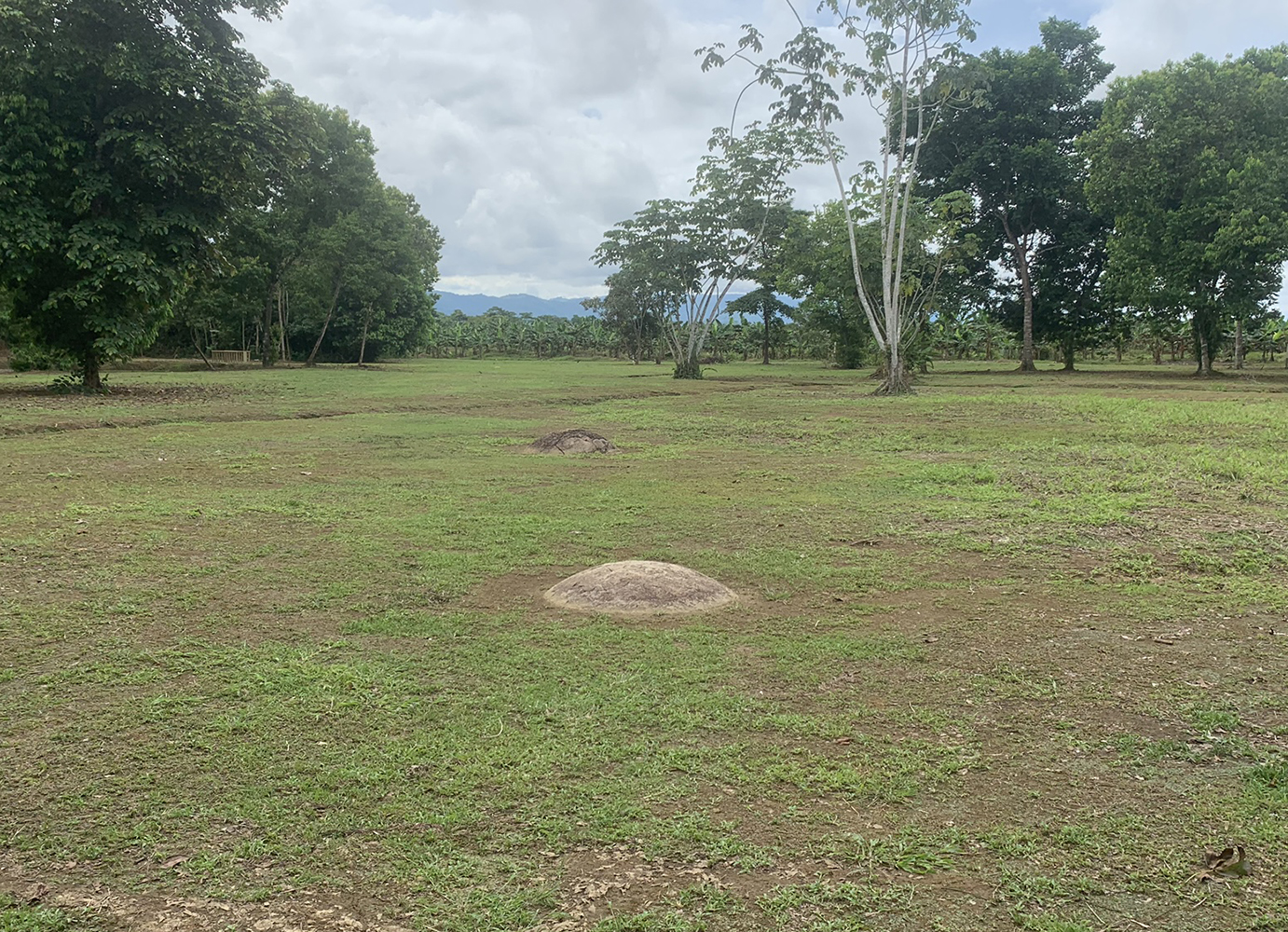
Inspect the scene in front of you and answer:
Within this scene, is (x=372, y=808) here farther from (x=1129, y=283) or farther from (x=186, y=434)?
(x=1129, y=283)

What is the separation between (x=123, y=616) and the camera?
472cm

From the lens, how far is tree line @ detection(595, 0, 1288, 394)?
79.9 feet

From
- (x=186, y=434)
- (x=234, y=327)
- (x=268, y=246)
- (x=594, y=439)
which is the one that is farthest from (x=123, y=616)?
(x=234, y=327)

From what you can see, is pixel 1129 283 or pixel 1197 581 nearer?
pixel 1197 581

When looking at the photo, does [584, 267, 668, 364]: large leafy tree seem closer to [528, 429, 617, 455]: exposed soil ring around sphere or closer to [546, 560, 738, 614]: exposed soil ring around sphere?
[528, 429, 617, 455]: exposed soil ring around sphere

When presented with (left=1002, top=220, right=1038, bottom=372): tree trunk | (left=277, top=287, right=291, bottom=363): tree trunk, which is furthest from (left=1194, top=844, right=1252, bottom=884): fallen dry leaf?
(left=277, top=287, right=291, bottom=363): tree trunk

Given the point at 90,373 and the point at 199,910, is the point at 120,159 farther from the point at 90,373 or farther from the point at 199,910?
the point at 199,910

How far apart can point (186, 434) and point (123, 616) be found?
9201 millimetres

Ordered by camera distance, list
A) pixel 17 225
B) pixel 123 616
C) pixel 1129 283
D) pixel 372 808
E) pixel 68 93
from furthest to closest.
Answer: pixel 1129 283 → pixel 68 93 → pixel 17 225 → pixel 123 616 → pixel 372 808

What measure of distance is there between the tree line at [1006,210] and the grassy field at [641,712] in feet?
58.6

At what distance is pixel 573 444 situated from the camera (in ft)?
38.6

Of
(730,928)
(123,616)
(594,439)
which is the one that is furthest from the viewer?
(594,439)

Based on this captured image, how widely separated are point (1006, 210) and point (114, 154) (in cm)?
3379

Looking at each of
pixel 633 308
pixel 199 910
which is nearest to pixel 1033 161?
pixel 633 308
